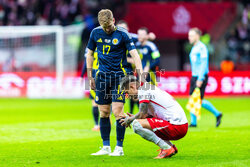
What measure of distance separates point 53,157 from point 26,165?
0.75 meters

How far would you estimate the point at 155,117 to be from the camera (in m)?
7.46

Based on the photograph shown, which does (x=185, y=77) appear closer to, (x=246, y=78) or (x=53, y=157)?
(x=246, y=78)

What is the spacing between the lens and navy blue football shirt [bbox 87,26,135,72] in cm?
759

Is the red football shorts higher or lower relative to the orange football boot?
higher

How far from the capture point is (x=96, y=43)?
7.76m

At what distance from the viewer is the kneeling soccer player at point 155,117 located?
7.07 m

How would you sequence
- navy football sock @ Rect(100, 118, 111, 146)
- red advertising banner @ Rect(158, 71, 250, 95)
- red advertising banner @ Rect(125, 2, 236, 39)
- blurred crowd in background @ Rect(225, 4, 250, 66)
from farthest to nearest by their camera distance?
red advertising banner @ Rect(125, 2, 236, 39) → blurred crowd in background @ Rect(225, 4, 250, 66) → red advertising banner @ Rect(158, 71, 250, 95) → navy football sock @ Rect(100, 118, 111, 146)

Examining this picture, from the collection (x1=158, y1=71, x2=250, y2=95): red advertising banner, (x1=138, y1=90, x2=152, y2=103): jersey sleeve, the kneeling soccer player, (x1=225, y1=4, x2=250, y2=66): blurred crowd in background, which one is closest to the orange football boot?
→ the kneeling soccer player

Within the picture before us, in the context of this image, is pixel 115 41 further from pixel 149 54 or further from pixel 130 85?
pixel 149 54

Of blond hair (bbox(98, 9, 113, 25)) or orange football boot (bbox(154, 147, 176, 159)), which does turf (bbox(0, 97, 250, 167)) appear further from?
blond hair (bbox(98, 9, 113, 25))

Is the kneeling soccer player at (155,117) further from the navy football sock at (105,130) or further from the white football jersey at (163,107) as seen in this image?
the navy football sock at (105,130)

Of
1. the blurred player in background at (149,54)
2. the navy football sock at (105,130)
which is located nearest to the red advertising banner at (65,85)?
the blurred player in background at (149,54)

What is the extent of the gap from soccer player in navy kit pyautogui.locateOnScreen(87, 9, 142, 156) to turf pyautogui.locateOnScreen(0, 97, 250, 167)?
449mm

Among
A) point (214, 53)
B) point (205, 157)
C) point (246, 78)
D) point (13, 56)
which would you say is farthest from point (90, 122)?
point (214, 53)
